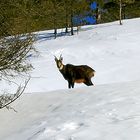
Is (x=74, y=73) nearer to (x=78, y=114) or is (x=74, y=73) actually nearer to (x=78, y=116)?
(x=78, y=114)

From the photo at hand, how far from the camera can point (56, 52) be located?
3152 centimetres

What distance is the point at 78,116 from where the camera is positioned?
9.61 meters

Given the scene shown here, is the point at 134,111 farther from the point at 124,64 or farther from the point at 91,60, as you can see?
the point at 91,60

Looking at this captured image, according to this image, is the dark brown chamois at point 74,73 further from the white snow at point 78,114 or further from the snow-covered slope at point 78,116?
the snow-covered slope at point 78,116

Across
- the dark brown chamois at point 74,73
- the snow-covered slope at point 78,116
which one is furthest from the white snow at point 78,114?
the dark brown chamois at point 74,73

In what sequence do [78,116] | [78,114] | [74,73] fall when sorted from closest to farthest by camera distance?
1. [78,116]
2. [78,114]
3. [74,73]

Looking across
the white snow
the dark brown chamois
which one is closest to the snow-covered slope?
the white snow

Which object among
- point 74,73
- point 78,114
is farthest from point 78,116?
point 74,73

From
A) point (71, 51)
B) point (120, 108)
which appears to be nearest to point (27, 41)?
point (120, 108)

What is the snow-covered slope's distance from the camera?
841cm

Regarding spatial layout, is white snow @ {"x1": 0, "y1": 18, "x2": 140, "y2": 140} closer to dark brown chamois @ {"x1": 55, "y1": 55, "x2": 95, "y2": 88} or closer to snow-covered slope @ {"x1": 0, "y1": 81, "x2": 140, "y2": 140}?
A: snow-covered slope @ {"x1": 0, "y1": 81, "x2": 140, "y2": 140}

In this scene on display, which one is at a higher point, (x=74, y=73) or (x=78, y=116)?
(x=78, y=116)

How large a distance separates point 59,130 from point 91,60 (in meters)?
20.0

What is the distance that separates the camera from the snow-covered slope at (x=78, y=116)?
8406 mm
